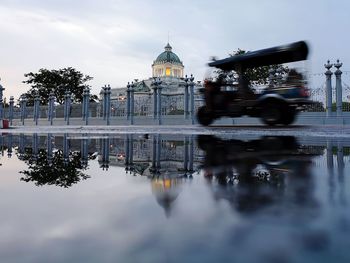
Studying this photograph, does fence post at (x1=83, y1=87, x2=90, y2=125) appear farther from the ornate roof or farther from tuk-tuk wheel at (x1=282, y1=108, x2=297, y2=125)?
the ornate roof

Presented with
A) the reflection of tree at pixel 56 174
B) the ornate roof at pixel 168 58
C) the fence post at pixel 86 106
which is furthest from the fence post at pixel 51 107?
the ornate roof at pixel 168 58

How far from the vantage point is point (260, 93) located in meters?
11.3

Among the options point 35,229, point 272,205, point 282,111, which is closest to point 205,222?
point 272,205

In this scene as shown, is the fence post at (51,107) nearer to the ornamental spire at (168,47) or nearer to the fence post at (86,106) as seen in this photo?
the fence post at (86,106)

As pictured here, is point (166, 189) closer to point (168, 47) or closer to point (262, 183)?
point (262, 183)

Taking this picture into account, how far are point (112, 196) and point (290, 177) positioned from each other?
48.9 inches

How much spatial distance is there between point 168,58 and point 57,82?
181 feet

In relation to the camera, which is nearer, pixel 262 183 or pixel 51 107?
pixel 262 183

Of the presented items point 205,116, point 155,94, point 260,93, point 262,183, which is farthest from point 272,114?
point 155,94

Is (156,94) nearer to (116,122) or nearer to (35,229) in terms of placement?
(116,122)

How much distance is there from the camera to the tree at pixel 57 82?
192ft

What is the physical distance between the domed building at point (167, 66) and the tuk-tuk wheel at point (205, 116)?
93.8 m

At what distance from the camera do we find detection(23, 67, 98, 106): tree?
192 ft

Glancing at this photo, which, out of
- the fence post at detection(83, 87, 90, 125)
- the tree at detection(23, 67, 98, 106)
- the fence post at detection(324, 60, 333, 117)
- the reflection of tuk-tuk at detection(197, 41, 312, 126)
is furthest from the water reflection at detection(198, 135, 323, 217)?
the tree at detection(23, 67, 98, 106)
